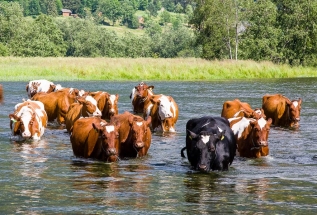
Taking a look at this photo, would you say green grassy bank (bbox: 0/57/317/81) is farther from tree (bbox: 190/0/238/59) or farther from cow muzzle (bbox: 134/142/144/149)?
cow muzzle (bbox: 134/142/144/149)

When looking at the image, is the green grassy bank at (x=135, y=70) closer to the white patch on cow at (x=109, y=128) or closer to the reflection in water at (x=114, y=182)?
the white patch on cow at (x=109, y=128)

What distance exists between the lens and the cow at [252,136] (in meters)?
15.9

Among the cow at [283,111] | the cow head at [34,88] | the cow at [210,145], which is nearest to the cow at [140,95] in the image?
the cow head at [34,88]

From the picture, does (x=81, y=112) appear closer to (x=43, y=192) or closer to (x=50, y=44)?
(x=43, y=192)

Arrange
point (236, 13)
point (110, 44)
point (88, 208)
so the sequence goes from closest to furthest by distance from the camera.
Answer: point (88, 208), point (236, 13), point (110, 44)

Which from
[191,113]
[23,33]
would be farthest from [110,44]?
[191,113]

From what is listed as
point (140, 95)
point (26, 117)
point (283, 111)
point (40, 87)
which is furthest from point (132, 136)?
point (40, 87)

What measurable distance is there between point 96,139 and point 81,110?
15.7 feet

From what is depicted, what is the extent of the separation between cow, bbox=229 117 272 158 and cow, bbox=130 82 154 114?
11.8 metres

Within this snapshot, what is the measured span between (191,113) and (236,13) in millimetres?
55241

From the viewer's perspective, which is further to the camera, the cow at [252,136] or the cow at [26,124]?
the cow at [26,124]

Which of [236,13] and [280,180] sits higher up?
[236,13]

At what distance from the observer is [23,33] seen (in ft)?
376

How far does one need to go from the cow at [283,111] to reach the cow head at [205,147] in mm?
10600
